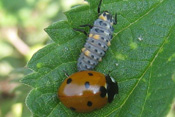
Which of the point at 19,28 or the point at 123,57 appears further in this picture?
the point at 19,28

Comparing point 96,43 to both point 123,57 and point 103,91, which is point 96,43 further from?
point 103,91

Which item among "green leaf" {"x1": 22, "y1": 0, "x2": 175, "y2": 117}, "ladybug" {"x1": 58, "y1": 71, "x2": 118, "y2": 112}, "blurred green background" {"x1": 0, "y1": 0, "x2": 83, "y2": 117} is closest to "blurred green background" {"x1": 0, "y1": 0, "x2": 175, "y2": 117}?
"blurred green background" {"x1": 0, "y1": 0, "x2": 83, "y2": 117}

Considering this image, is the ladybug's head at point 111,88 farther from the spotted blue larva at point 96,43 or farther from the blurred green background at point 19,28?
the blurred green background at point 19,28

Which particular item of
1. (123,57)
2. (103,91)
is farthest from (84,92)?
(123,57)

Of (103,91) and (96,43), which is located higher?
(96,43)

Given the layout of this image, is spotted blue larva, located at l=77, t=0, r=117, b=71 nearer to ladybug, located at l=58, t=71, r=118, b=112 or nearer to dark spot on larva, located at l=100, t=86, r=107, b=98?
ladybug, located at l=58, t=71, r=118, b=112

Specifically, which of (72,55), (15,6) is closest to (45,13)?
(15,6)
